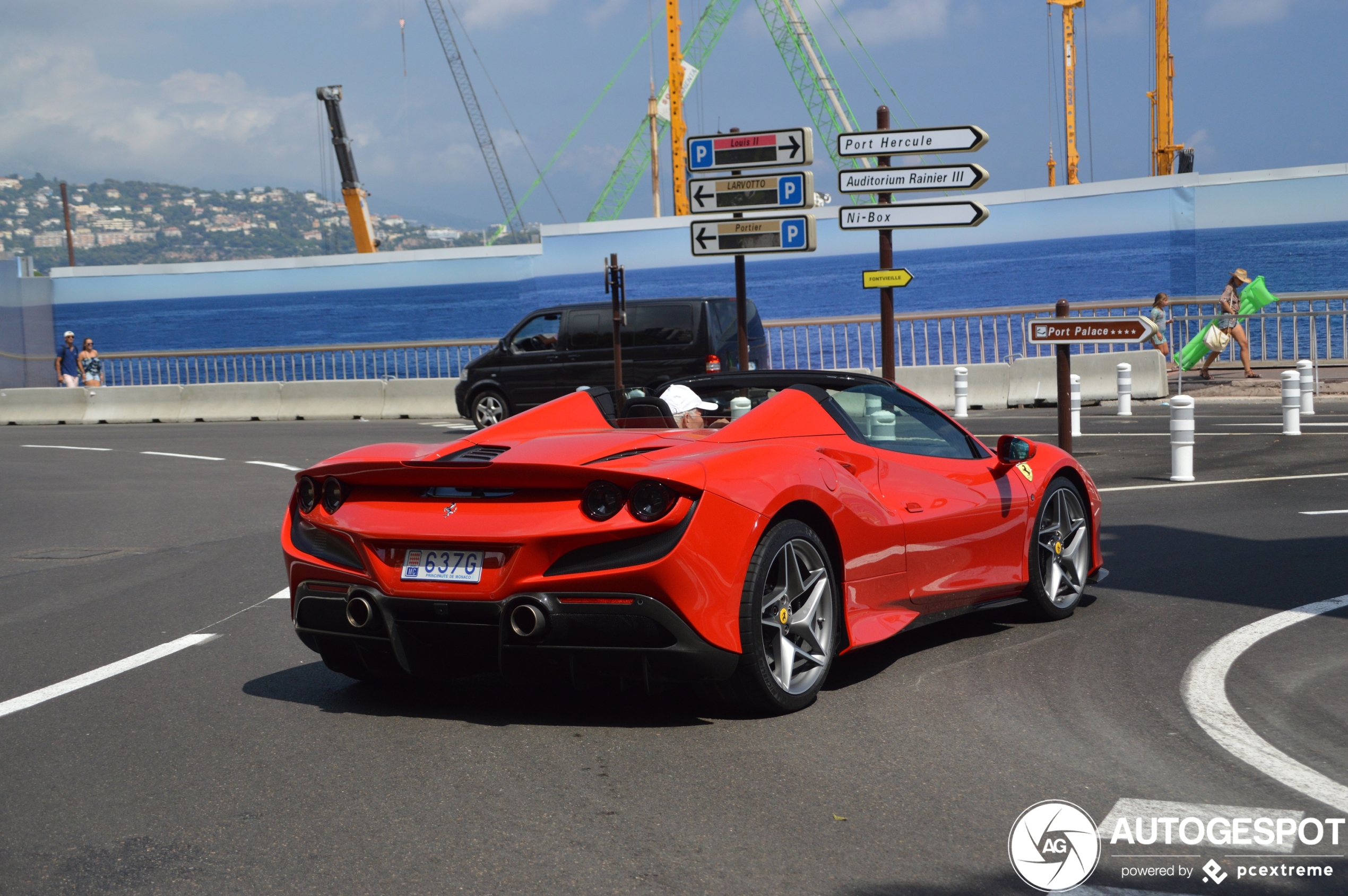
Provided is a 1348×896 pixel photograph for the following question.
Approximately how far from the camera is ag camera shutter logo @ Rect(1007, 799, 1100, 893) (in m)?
3.21

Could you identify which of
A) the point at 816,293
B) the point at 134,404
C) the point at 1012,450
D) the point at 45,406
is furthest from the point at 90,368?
the point at 816,293

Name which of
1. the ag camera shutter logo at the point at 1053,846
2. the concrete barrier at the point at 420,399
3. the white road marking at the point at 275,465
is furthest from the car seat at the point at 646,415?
the concrete barrier at the point at 420,399

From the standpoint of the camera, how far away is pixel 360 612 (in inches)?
182

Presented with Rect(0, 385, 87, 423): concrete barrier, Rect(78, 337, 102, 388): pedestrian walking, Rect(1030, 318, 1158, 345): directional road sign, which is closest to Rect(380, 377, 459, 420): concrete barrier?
Rect(0, 385, 87, 423): concrete barrier

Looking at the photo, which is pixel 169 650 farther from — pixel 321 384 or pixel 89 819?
pixel 321 384

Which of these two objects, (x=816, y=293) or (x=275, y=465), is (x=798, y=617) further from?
(x=816, y=293)

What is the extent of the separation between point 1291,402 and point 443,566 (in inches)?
513

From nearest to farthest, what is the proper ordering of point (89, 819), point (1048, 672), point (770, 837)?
1. point (770, 837)
2. point (89, 819)
3. point (1048, 672)

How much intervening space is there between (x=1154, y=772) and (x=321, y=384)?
23.4 meters

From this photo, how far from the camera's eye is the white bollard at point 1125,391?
1895 cm

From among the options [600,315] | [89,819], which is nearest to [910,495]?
[89,819]

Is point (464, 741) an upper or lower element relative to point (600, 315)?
lower

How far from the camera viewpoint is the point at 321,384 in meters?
25.8

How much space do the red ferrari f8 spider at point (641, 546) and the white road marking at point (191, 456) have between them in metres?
12.9
